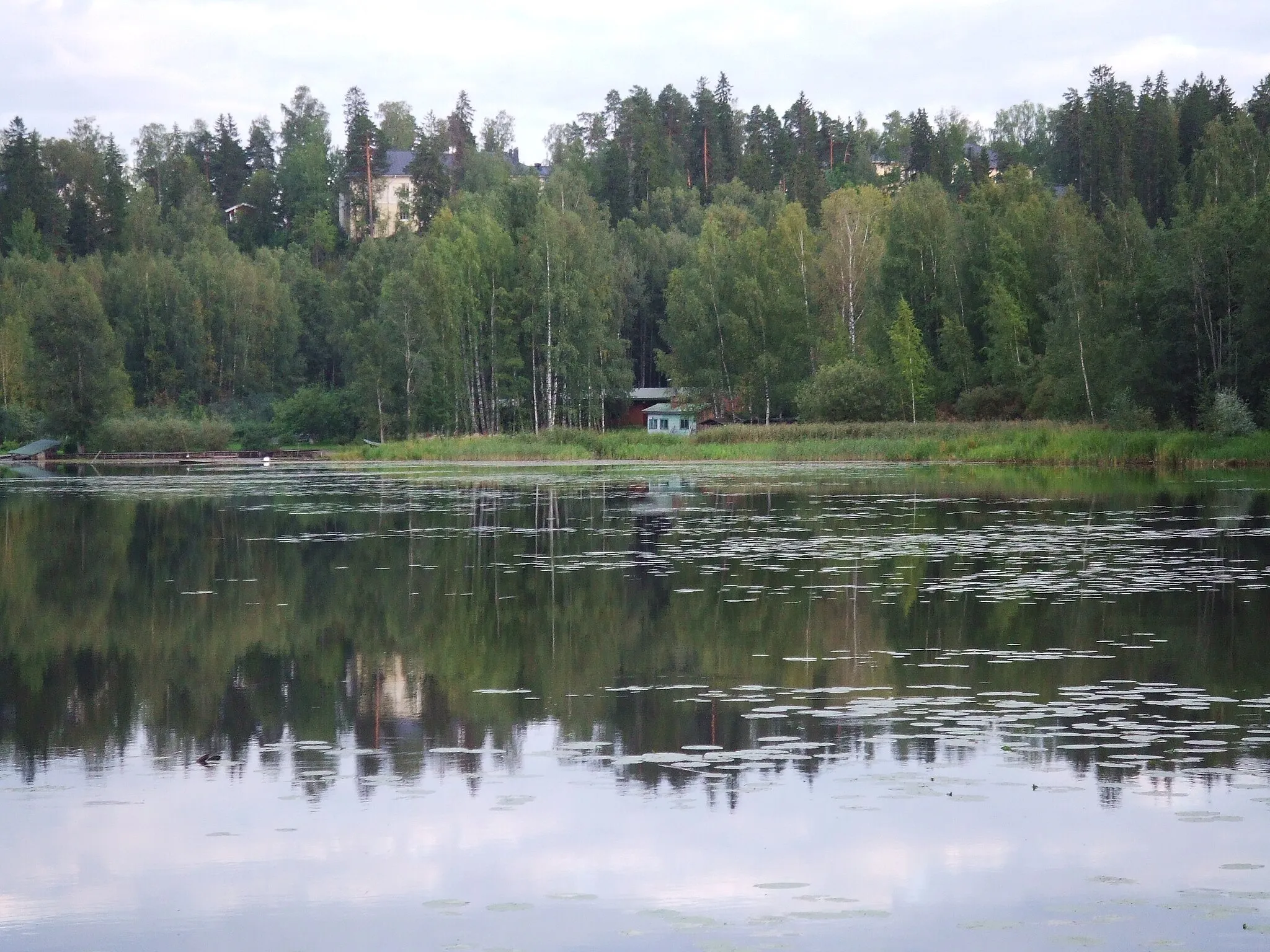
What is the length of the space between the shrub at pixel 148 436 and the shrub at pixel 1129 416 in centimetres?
5271

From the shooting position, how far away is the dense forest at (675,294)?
60656mm

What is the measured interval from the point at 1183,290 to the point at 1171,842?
4998 centimetres

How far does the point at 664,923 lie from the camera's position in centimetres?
677

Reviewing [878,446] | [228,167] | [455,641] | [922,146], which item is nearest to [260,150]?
[228,167]

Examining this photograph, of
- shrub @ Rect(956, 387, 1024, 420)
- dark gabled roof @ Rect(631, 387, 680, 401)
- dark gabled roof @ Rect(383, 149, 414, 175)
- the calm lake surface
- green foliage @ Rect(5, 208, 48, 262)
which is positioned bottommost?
the calm lake surface

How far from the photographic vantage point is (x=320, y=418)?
91062 millimetres

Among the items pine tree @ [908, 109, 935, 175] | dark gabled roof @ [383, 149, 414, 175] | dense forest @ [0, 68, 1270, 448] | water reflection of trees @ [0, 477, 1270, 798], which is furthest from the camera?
dark gabled roof @ [383, 149, 414, 175]

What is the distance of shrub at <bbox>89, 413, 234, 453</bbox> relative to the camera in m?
83.9

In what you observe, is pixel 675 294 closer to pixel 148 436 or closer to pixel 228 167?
pixel 148 436

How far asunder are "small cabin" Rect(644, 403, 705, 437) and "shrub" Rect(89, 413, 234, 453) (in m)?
26.2

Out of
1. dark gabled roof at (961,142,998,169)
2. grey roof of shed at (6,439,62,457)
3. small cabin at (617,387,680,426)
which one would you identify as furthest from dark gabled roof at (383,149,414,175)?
grey roof of shed at (6,439,62,457)

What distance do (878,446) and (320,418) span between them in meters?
41.7

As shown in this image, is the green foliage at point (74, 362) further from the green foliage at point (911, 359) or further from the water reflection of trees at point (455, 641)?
the water reflection of trees at point (455, 641)

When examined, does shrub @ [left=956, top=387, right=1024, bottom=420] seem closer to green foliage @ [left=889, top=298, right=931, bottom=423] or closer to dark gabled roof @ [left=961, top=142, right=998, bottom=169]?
green foliage @ [left=889, top=298, right=931, bottom=423]
